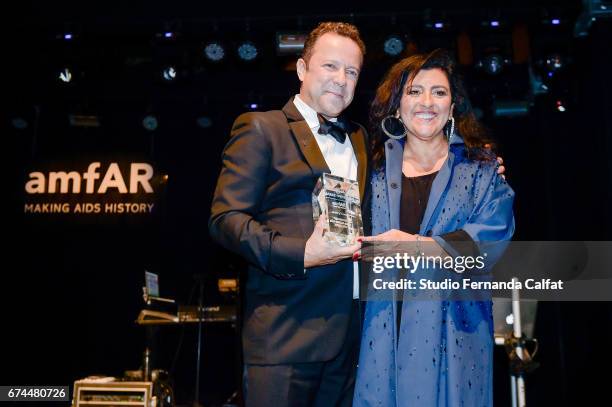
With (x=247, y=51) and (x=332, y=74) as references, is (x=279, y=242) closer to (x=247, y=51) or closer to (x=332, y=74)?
(x=332, y=74)

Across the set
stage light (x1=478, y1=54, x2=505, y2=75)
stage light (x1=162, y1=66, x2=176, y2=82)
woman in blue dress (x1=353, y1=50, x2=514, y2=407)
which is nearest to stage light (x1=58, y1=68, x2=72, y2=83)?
stage light (x1=162, y1=66, x2=176, y2=82)

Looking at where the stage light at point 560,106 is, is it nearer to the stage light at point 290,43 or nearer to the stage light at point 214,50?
the stage light at point 290,43

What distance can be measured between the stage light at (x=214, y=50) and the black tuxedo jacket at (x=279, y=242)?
4517mm

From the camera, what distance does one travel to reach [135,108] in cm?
761

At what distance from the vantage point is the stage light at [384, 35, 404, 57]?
6.07 metres

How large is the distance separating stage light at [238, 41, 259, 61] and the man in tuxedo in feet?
14.3

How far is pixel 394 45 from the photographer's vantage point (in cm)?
609

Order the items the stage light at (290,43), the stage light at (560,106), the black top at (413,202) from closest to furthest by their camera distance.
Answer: the black top at (413,202)
the stage light at (290,43)
the stage light at (560,106)

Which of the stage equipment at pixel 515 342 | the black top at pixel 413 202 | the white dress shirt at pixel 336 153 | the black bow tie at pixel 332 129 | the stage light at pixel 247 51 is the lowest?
the stage equipment at pixel 515 342

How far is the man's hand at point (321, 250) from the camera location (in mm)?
1799

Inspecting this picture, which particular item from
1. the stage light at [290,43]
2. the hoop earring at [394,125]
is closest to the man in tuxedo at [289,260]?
the hoop earring at [394,125]

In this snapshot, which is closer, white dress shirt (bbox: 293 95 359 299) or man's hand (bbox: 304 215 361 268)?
man's hand (bbox: 304 215 361 268)

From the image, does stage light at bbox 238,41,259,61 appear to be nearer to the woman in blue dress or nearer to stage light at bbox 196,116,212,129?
stage light at bbox 196,116,212,129

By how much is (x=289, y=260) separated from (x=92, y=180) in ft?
20.2
